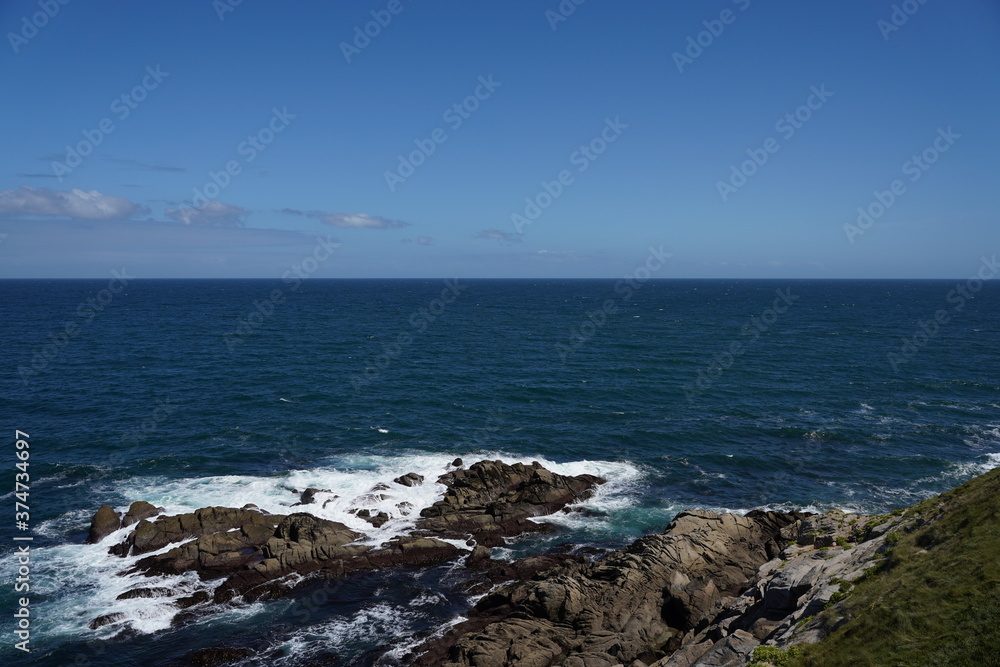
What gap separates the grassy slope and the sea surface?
754 inches

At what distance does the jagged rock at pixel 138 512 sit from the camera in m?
39.3

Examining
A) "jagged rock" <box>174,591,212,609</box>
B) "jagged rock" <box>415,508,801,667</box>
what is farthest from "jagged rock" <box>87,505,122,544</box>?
"jagged rock" <box>415,508,801,667</box>

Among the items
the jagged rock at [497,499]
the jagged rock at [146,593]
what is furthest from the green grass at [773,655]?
the jagged rock at [146,593]

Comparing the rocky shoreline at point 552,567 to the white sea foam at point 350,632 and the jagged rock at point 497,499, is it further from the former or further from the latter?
the white sea foam at point 350,632

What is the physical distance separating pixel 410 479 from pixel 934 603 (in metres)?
35.2

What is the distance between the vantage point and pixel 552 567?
33.7 metres

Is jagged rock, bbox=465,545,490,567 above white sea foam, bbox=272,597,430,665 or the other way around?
above

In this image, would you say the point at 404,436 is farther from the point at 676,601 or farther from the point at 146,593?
the point at 676,601

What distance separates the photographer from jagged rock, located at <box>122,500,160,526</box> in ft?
129

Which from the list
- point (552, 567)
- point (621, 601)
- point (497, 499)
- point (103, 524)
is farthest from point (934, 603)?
point (103, 524)

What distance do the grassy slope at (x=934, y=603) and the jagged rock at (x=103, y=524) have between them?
40502mm

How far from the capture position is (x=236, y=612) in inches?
1227

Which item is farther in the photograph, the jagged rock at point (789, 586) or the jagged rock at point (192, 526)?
the jagged rock at point (192, 526)

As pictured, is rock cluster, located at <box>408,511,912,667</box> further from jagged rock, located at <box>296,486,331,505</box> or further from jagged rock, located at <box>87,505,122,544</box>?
jagged rock, located at <box>87,505,122,544</box>
